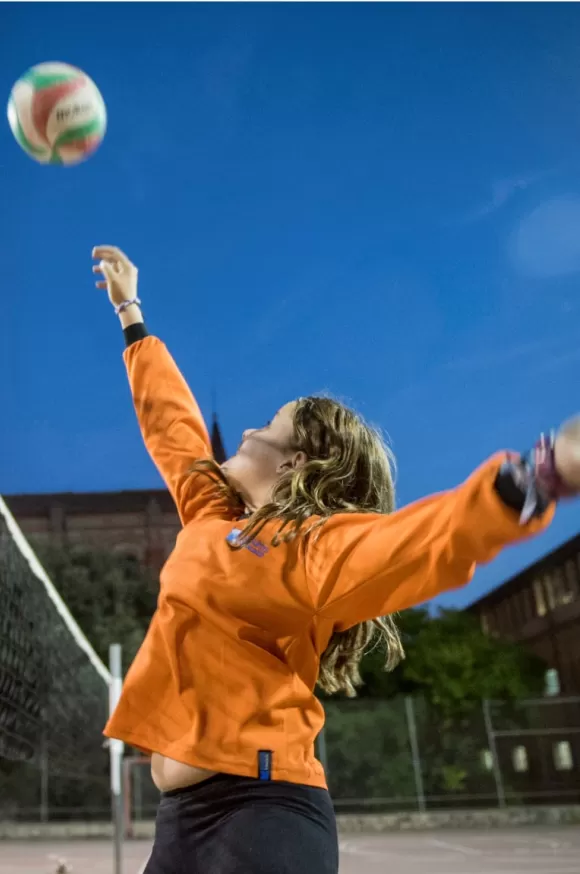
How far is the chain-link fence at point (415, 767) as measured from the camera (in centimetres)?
1469

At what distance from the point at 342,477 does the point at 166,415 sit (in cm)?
73

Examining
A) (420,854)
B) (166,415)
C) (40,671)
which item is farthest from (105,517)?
(166,415)

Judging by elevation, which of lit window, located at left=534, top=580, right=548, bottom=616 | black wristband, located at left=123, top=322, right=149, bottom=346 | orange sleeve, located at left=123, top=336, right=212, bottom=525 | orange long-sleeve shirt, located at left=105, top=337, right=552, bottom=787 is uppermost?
lit window, located at left=534, top=580, right=548, bottom=616

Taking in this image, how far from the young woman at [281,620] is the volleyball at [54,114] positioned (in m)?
2.36

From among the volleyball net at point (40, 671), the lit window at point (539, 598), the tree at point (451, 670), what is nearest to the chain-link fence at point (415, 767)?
the tree at point (451, 670)

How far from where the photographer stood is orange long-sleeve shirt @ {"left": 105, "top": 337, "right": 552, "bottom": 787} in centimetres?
162

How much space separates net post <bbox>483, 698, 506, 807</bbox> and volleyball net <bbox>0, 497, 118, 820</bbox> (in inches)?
299

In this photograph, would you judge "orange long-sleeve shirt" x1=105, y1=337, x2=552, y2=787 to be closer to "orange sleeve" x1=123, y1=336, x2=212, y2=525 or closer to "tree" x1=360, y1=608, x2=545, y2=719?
"orange sleeve" x1=123, y1=336, x2=212, y2=525

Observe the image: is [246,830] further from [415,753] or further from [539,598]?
[539,598]

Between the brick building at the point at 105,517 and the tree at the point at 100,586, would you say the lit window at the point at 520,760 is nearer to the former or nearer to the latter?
the tree at the point at 100,586

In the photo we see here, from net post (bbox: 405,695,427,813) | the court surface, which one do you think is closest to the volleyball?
the court surface

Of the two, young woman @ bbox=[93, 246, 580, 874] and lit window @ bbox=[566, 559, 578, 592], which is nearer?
young woman @ bbox=[93, 246, 580, 874]

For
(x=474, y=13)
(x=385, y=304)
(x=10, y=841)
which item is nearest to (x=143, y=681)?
(x=10, y=841)

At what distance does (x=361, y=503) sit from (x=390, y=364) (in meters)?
76.6
